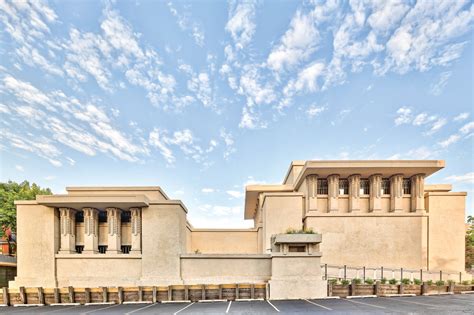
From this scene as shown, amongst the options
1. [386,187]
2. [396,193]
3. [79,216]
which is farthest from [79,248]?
[396,193]

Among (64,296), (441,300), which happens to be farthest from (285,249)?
(64,296)

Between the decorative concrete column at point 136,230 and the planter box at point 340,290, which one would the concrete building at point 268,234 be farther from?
the planter box at point 340,290

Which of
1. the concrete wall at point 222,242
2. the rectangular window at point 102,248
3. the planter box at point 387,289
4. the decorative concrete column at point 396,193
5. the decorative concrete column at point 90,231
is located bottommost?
the concrete wall at point 222,242

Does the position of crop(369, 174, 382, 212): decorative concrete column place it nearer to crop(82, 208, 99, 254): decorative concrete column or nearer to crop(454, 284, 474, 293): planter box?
crop(454, 284, 474, 293): planter box

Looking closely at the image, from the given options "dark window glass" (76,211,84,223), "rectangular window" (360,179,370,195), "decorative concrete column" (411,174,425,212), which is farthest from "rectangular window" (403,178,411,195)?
"dark window glass" (76,211,84,223)

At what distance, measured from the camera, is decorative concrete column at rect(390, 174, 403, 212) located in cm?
2867

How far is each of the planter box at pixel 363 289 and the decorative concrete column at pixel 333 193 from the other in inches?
419

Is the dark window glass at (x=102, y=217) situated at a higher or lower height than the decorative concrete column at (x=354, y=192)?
lower

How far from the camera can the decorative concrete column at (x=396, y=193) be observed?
28672 millimetres

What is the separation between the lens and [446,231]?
93.1ft

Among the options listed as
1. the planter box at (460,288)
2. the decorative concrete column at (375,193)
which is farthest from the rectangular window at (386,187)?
the planter box at (460,288)

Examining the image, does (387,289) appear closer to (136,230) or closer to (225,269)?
(225,269)

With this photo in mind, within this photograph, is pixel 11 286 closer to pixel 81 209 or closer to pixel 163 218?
pixel 81 209

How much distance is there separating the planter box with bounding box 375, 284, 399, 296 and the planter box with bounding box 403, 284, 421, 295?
2.33 feet
